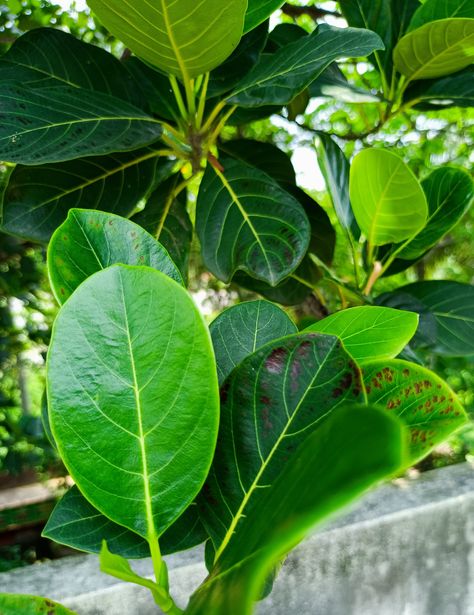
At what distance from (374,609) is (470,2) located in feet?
3.48

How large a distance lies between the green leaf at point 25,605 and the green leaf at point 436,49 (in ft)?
2.12

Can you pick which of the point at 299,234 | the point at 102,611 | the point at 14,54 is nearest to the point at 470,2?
the point at 299,234

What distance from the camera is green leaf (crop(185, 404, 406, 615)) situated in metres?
0.16

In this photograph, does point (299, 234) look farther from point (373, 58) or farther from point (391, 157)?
point (373, 58)

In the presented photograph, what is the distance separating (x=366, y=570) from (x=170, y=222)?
81cm

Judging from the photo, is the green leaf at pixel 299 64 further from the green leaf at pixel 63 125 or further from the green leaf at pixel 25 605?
the green leaf at pixel 25 605

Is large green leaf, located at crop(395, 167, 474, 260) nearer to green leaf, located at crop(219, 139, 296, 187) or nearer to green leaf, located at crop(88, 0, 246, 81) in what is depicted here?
green leaf, located at crop(219, 139, 296, 187)

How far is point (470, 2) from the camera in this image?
0.70 metres

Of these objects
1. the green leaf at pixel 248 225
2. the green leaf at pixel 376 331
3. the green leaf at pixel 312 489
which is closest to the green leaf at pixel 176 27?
the green leaf at pixel 248 225

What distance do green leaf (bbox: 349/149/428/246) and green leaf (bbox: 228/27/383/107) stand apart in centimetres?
10

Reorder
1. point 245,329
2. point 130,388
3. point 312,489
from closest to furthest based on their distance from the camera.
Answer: point 312,489
point 130,388
point 245,329

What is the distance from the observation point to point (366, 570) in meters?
1.12

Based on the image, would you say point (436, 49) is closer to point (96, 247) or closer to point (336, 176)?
point (336, 176)

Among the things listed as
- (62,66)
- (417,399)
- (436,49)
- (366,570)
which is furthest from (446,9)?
(366,570)
